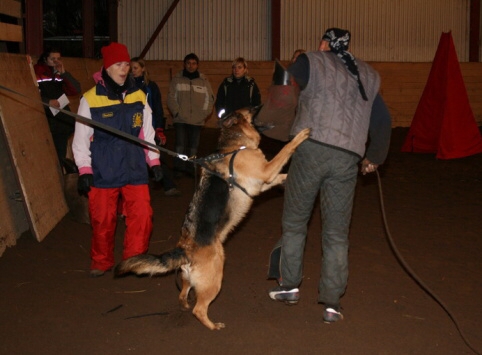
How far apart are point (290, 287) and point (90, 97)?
2.43m

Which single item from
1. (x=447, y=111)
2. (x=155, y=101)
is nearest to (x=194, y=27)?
(x=447, y=111)

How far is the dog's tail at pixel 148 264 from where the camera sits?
4.49m

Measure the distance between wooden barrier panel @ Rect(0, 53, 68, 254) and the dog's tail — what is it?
7.77 feet

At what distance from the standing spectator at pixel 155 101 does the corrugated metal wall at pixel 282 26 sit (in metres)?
9.53

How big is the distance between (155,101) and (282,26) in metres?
10.6

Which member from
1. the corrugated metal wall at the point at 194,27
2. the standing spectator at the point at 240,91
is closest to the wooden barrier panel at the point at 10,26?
the standing spectator at the point at 240,91

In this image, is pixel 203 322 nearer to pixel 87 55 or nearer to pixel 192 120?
pixel 192 120

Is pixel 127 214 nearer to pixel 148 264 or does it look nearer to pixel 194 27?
pixel 148 264

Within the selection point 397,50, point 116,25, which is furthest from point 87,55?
point 397,50

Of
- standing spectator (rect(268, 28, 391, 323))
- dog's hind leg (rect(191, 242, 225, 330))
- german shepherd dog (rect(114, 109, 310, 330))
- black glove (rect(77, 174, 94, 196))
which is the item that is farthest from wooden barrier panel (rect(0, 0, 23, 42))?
standing spectator (rect(268, 28, 391, 323))

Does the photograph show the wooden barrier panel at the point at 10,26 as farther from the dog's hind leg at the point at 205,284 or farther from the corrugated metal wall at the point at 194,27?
the corrugated metal wall at the point at 194,27

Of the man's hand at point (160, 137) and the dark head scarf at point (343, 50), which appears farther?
the man's hand at point (160, 137)

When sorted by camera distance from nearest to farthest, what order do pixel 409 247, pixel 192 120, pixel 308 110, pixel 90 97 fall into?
1. pixel 308 110
2. pixel 90 97
3. pixel 409 247
4. pixel 192 120

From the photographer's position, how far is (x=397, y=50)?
19.6 metres
